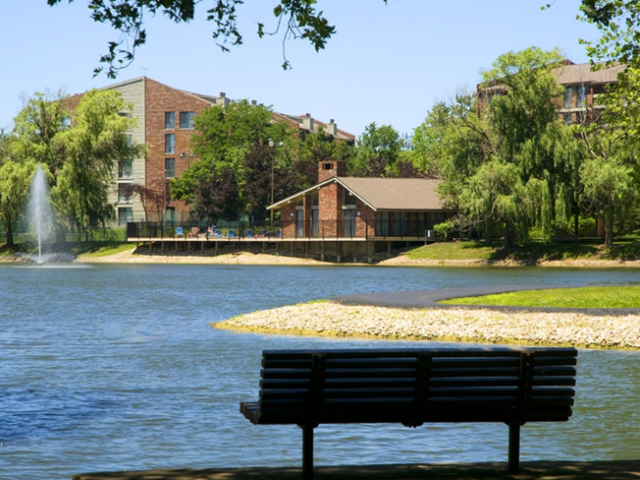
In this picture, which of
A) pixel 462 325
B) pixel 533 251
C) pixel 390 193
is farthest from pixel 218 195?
pixel 462 325

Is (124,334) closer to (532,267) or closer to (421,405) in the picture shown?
(421,405)

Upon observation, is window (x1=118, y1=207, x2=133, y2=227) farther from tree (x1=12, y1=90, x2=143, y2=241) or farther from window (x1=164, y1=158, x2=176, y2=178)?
tree (x1=12, y1=90, x2=143, y2=241)

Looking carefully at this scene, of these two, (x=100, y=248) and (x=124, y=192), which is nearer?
(x=100, y=248)

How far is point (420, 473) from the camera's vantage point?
325 inches

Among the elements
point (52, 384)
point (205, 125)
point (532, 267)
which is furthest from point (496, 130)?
point (52, 384)

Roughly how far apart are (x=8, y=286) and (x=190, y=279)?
1024cm

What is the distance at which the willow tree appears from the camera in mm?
65875

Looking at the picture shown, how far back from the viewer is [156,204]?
103 m

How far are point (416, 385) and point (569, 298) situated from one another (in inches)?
735

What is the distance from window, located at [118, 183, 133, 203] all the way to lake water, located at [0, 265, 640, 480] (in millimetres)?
72937

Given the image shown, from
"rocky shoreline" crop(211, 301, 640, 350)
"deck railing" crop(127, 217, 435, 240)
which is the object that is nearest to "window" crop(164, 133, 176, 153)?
"deck railing" crop(127, 217, 435, 240)

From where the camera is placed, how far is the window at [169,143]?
105875 millimetres

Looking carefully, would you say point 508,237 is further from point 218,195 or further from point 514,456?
point 514,456

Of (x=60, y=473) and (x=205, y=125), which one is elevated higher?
(x=205, y=125)
